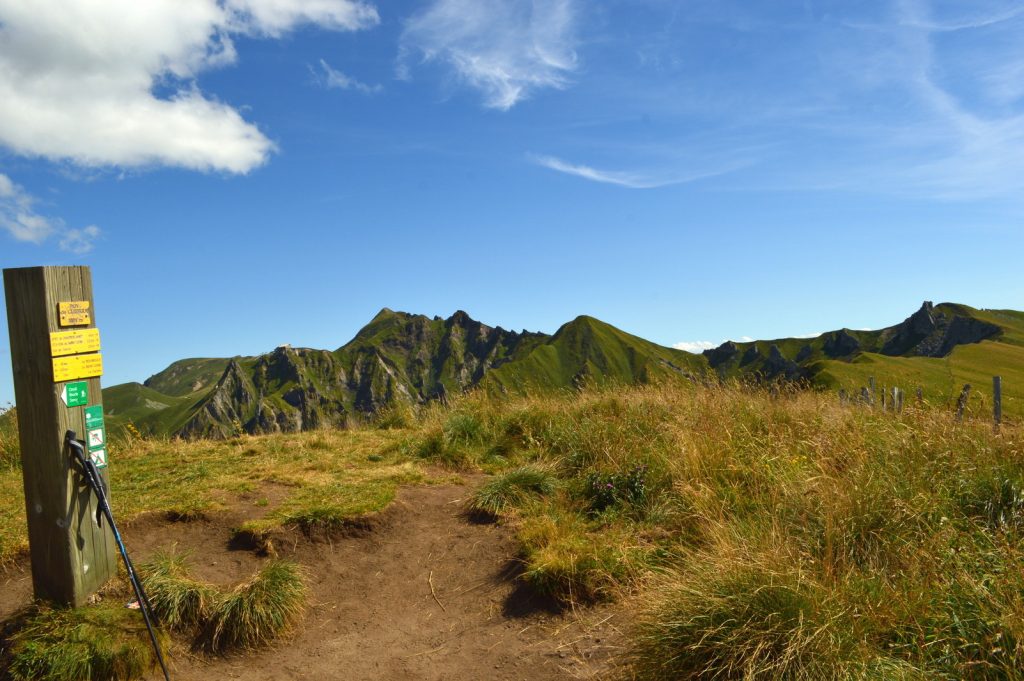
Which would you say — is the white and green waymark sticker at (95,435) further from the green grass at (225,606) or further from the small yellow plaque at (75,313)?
the green grass at (225,606)

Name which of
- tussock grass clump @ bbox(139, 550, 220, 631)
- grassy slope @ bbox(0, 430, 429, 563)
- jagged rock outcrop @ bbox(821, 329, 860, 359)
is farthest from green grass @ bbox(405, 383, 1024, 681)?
jagged rock outcrop @ bbox(821, 329, 860, 359)

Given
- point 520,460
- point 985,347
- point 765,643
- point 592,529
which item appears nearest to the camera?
point 765,643

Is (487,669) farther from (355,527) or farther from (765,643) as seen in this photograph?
(355,527)

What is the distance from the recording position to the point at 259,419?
148 meters

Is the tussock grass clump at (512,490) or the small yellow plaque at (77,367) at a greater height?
the small yellow plaque at (77,367)

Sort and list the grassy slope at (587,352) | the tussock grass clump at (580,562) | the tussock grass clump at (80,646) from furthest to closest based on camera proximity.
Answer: the grassy slope at (587,352), the tussock grass clump at (580,562), the tussock grass clump at (80,646)

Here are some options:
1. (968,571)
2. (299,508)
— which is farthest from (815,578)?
(299,508)

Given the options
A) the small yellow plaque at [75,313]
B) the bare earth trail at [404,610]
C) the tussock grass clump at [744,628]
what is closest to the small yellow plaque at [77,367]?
the small yellow plaque at [75,313]

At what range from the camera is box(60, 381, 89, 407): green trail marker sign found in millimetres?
5117

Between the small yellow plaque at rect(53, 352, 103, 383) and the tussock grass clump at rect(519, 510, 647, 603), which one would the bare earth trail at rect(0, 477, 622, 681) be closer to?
the tussock grass clump at rect(519, 510, 647, 603)

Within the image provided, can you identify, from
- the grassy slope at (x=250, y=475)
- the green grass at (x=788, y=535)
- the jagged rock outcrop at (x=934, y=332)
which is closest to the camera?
the green grass at (x=788, y=535)

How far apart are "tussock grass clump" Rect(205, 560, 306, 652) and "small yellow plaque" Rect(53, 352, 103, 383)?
219 cm

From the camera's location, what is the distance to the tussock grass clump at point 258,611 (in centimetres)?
523

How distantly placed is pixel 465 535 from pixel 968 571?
4712mm
